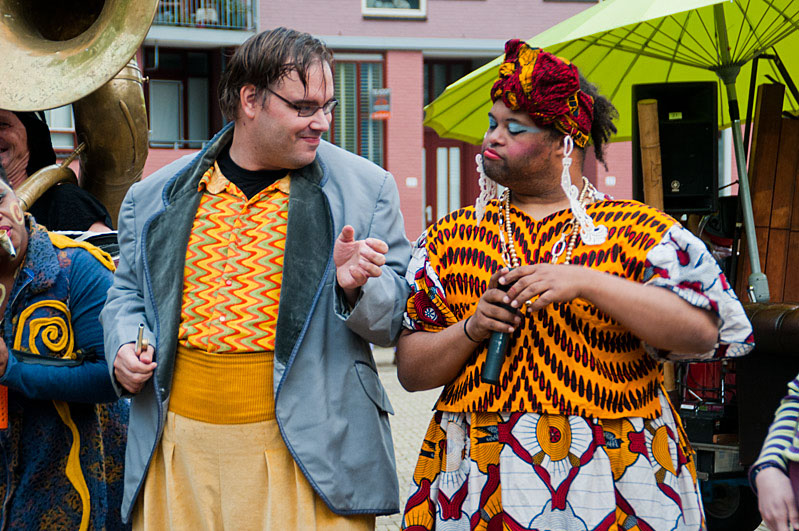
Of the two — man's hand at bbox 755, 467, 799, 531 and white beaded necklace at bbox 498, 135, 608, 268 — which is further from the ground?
white beaded necklace at bbox 498, 135, 608, 268

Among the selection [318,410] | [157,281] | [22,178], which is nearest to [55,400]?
[157,281]

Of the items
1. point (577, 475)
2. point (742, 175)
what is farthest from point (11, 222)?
point (742, 175)

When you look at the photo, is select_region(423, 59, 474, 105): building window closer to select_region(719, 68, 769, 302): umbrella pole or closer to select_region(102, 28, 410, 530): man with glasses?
select_region(719, 68, 769, 302): umbrella pole

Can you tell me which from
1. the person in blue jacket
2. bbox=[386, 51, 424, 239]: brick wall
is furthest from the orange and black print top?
bbox=[386, 51, 424, 239]: brick wall

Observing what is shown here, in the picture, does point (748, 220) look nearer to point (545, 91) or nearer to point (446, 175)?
point (545, 91)

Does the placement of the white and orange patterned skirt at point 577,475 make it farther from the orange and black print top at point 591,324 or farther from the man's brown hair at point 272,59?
the man's brown hair at point 272,59

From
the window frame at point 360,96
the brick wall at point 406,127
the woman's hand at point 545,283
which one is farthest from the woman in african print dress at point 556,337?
the window frame at point 360,96

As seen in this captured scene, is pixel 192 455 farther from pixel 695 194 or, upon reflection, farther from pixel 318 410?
pixel 695 194

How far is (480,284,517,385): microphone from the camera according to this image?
2104 mm

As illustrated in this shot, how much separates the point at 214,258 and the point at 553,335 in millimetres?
904

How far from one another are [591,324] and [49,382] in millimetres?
1459

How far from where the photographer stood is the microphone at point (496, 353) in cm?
210

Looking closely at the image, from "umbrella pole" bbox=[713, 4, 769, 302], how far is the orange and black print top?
6.48 feet

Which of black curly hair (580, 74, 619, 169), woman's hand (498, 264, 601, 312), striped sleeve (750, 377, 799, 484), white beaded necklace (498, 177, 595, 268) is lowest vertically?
striped sleeve (750, 377, 799, 484)
